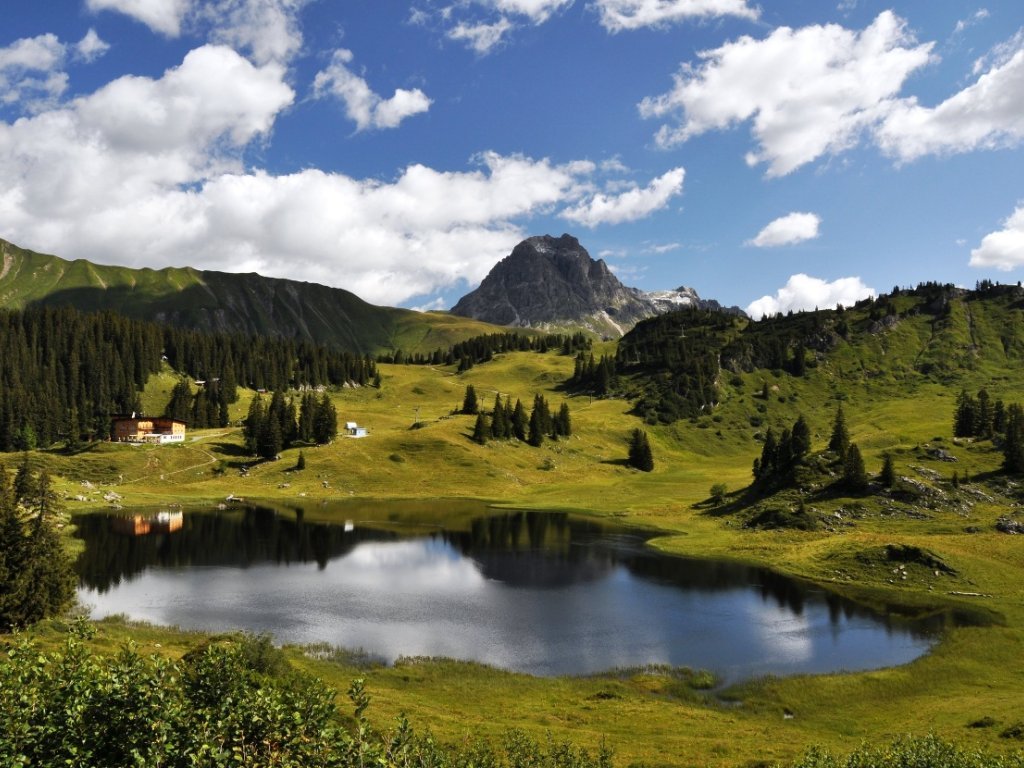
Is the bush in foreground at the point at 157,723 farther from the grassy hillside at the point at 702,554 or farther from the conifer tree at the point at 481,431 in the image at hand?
the conifer tree at the point at 481,431

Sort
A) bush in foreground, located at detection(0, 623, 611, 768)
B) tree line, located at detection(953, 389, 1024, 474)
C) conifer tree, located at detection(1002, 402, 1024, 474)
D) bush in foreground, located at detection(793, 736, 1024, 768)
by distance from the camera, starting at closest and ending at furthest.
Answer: bush in foreground, located at detection(0, 623, 611, 768) → bush in foreground, located at detection(793, 736, 1024, 768) → conifer tree, located at detection(1002, 402, 1024, 474) → tree line, located at detection(953, 389, 1024, 474)

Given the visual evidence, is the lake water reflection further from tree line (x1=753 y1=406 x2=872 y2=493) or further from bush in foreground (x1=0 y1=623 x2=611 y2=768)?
bush in foreground (x1=0 y1=623 x2=611 y2=768)

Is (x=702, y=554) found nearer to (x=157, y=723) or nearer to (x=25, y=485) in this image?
(x=157, y=723)

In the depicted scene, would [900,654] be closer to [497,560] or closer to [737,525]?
[497,560]

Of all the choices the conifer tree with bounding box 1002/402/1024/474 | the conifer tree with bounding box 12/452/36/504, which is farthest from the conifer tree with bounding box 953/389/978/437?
the conifer tree with bounding box 12/452/36/504

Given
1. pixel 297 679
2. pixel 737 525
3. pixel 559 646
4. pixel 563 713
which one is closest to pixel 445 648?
pixel 559 646

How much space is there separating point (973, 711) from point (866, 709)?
612 centimetres

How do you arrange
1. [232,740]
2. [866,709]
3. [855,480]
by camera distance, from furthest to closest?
1. [855,480]
2. [866,709]
3. [232,740]

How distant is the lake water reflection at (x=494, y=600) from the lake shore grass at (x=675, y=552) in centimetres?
483

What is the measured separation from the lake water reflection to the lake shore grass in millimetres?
4827

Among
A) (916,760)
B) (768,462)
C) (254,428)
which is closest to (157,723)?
(916,760)

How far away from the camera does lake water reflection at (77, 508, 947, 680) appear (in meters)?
57.6

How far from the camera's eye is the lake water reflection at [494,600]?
57.6 metres

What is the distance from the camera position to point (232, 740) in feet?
60.0
